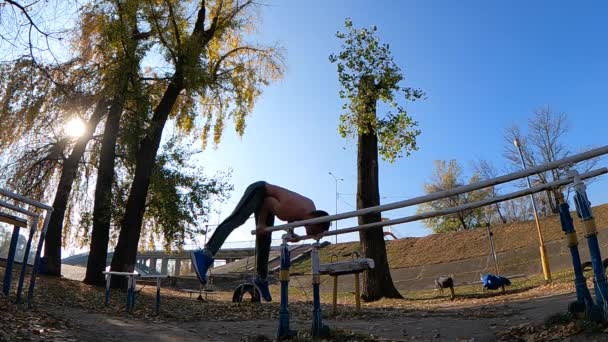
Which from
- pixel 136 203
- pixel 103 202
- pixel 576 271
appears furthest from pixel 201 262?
pixel 103 202

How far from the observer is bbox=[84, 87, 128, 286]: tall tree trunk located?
14.9m

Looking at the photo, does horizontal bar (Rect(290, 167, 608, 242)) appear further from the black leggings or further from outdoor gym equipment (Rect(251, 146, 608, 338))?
the black leggings

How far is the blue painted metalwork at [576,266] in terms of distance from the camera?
3.61 m

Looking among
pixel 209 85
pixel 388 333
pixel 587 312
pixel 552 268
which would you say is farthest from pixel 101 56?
pixel 552 268

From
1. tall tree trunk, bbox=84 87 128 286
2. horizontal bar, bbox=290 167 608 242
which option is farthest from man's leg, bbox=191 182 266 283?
tall tree trunk, bbox=84 87 128 286

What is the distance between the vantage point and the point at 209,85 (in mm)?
16750

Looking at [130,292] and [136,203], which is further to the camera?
[136,203]

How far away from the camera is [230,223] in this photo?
5770 millimetres

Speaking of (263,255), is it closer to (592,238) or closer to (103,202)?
(592,238)

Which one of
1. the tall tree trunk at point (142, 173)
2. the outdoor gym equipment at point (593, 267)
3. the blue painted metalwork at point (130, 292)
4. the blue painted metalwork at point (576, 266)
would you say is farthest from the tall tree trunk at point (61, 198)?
the outdoor gym equipment at point (593, 267)

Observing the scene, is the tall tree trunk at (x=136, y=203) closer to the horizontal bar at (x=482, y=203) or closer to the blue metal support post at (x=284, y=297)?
the horizontal bar at (x=482, y=203)

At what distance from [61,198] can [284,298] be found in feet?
45.0

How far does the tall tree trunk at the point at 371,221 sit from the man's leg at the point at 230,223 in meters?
7.81

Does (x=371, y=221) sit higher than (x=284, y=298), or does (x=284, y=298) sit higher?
(x=371, y=221)
